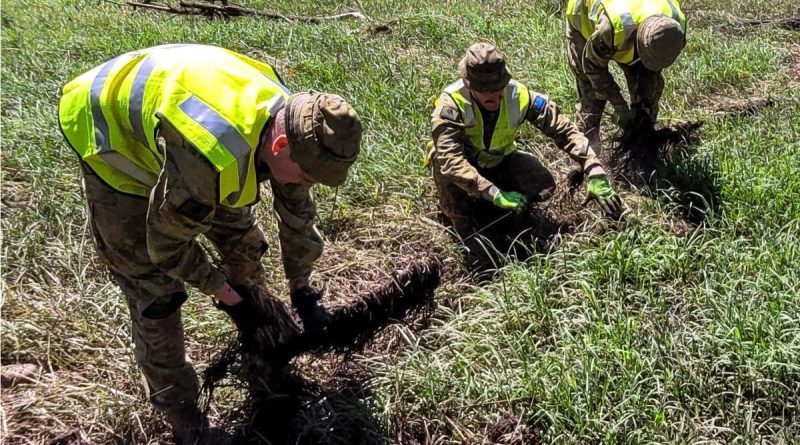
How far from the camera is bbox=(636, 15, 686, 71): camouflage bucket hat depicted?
12.9 feet

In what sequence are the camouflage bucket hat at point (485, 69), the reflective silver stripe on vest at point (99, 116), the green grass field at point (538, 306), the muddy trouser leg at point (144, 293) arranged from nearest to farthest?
1. the reflective silver stripe on vest at point (99, 116)
2. the muddy trouser leg at point (144, 293)
3. the green grass field at point (538, 306)
4. the camouflage bucket hat at point (485, 69)

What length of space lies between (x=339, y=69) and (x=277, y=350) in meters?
3.67

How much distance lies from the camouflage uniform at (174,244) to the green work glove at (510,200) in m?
1.10

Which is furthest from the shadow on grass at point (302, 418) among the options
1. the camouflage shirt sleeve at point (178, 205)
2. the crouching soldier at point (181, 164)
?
the camouflage shirt sleeve at point (178, 205)

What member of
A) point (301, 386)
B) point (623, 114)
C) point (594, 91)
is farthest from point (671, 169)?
point (301, 386)

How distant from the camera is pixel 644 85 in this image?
4562mm

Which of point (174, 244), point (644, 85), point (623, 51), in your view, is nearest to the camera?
point (174, 244)

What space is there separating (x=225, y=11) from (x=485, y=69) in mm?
5524

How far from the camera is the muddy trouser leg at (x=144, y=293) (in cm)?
252

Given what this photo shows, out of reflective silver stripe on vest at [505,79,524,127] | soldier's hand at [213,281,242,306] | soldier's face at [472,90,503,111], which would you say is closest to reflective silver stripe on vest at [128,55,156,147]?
soldier's hand at [213,281,242,306]

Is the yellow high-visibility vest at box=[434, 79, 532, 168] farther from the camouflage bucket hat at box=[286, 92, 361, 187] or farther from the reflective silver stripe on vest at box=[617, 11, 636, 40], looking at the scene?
the camouflage bucket hat at box=[286, 92, 361, 187]

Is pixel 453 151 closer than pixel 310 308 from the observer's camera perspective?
No

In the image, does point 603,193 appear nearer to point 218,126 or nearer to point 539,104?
point 539,104

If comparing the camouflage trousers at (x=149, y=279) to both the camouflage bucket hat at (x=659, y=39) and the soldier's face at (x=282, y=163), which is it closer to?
the soldier's face at (x=282, y=163)
